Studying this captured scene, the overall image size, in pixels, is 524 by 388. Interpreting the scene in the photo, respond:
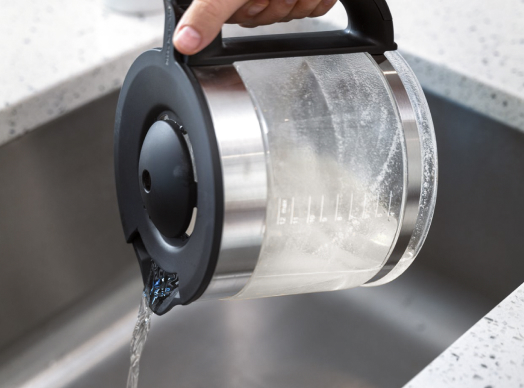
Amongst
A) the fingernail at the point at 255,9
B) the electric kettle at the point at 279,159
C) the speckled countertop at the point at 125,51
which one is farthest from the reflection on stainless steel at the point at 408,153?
the speckled countertop at the point at 125,51

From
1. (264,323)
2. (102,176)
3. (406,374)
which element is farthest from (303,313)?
(102,176)

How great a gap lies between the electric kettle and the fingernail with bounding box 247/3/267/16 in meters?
0.08

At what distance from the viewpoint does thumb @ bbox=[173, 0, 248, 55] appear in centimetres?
42

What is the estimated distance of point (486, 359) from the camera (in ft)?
1.48

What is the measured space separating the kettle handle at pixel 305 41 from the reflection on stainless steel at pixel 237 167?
0.04 feet

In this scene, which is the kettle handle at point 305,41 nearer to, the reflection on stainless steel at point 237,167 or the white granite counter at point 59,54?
the reflection on stainless steel at point 237,167

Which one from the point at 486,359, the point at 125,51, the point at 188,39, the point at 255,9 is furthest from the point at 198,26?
the point at 125,51

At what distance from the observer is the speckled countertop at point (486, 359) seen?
1.42 ft

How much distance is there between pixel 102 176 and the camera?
0.93 m

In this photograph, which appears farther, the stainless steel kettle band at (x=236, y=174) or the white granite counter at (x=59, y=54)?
the white granite counter at (x=59, y=54)

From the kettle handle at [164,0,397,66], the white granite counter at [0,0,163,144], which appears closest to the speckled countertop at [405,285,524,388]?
the kettle handle at [164,0,397,66]

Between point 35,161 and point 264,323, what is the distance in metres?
0.41

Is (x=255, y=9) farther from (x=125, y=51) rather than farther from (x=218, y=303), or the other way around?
(x=218, y=303)

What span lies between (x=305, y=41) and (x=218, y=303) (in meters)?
0.61
